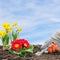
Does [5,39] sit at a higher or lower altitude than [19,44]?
higher

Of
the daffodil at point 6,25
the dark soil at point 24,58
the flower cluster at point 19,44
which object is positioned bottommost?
the dark soil at point 24,58

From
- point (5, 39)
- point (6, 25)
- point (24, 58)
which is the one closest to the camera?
point (24, 58)

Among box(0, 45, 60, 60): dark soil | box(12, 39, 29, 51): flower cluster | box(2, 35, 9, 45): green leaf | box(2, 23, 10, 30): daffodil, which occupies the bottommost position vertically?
box(0, 45, 60, 60): dark soil

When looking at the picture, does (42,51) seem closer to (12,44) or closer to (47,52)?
(47,52)

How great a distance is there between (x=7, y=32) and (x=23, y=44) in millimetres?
1469

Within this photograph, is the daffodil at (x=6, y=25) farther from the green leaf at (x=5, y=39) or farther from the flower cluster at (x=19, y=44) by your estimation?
the flower cluster at (x=19, y=44)

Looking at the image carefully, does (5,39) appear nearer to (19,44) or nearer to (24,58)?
(19,44)

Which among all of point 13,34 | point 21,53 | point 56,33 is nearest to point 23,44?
point 21,53

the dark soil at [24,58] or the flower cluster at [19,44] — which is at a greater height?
the flower cluster at [19,44]

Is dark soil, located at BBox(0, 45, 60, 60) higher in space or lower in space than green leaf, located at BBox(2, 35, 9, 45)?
lower

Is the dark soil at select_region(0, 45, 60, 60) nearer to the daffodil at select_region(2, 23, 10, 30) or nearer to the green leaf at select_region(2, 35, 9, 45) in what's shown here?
the green leaf at select_region(2, 35, 9, 45)

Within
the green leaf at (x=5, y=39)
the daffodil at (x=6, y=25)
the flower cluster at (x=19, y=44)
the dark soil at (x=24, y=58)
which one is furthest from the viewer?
the green leaf at (x=5, y=39)

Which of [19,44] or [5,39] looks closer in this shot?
[19,44]

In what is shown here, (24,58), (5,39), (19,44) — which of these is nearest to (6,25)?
(5,39)
